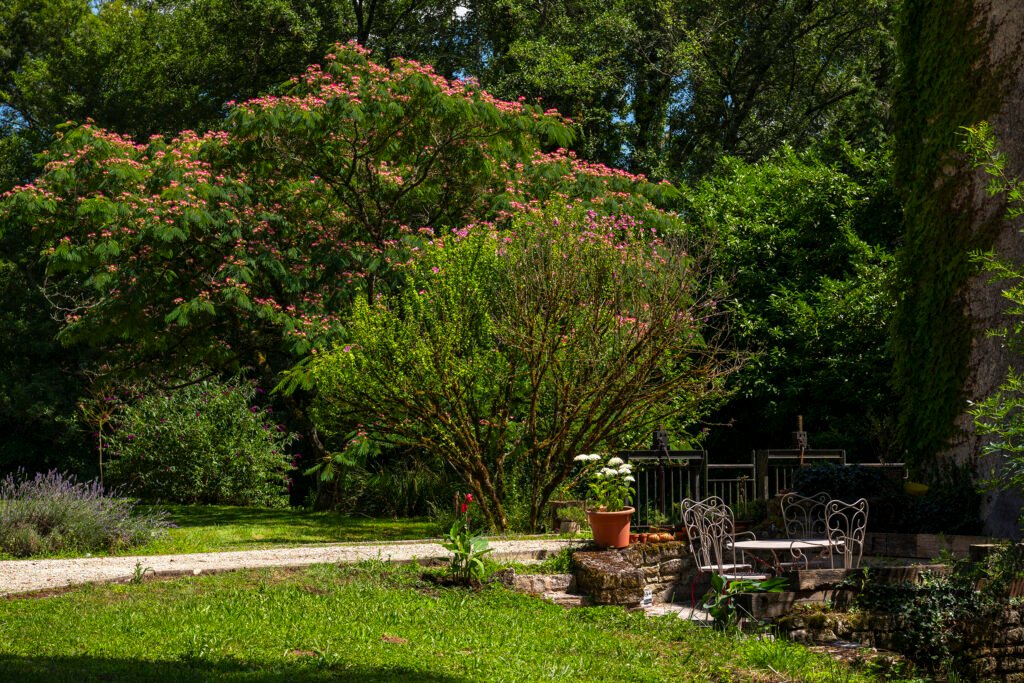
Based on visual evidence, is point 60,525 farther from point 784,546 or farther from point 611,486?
point 784,546

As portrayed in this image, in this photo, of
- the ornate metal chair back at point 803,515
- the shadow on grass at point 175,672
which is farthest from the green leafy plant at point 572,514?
the shadow on grass at point 175,672

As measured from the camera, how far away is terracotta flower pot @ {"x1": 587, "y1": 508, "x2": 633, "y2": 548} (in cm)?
1114

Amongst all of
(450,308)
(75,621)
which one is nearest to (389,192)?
(450,308)

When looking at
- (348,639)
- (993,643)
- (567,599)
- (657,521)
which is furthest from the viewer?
(657,521)

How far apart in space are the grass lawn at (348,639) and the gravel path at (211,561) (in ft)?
1.72

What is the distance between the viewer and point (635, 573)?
34.3ft

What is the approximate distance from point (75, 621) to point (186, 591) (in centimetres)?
134

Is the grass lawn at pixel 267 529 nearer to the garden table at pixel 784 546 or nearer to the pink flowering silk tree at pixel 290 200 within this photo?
the pink flowering silk tree at pixel 290 200

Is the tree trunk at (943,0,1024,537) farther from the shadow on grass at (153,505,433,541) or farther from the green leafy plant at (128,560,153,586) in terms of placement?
the green leafy plant at (128,560,153,586)

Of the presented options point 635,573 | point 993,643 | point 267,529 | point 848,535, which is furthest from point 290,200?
point 993,643

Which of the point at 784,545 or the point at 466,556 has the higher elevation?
the point at 784,545

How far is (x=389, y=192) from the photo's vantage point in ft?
61.2

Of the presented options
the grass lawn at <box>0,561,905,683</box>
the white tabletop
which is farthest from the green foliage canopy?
the grass lawn at <box>0,561,905,683</box>

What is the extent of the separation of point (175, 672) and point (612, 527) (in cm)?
604
